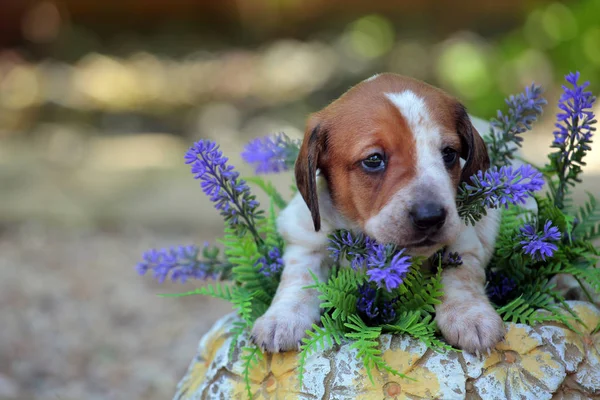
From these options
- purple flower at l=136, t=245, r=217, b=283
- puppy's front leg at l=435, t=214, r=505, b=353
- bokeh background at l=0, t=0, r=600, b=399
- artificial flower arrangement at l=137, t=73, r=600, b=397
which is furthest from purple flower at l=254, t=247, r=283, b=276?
bokeh background at l=0, t=0, r=600, b=399

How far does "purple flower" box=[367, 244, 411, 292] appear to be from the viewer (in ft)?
8.18

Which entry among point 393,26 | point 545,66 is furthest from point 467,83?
point 393,26

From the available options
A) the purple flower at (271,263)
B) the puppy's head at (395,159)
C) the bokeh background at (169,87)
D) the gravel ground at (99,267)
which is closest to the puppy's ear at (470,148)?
the puppy's head at (395,159)

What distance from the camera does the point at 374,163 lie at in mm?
2932

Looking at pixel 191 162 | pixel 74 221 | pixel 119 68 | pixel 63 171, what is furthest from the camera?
pixel 119 68

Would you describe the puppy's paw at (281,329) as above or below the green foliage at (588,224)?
above

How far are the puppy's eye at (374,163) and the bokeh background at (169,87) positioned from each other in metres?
4.55

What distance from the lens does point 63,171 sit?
997 centimetres

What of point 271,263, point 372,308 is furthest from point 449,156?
point 271,263

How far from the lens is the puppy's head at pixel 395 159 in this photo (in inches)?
107

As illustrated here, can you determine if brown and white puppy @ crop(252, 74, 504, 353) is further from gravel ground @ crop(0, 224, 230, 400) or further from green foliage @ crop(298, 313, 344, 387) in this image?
gravel ground @ crop(0, 224, 230, 400)

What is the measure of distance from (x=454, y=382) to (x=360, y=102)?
117 centimetres

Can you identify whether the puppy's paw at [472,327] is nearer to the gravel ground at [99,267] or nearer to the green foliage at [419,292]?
the green foliage at [419,292]

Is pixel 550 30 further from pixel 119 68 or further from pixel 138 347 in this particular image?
pixel 138 347
